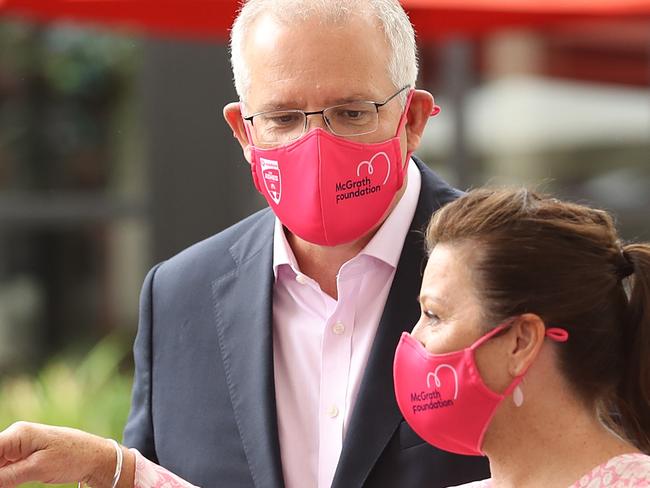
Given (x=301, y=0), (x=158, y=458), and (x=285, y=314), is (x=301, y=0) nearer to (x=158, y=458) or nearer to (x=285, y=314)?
(x=285, y=314)

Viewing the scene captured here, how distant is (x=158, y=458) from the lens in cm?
276

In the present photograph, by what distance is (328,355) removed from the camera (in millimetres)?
2623

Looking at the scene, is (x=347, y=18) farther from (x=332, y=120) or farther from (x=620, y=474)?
(x=620, y=474)

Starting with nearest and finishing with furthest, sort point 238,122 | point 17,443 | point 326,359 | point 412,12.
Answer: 1. point 17,443
2. point 326,359
3. point 238,122
4. point 412,12

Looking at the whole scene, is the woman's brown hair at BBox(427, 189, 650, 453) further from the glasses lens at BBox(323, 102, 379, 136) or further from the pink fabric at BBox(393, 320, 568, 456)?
the glasses lens at BBox(323, 102, 379, 136)

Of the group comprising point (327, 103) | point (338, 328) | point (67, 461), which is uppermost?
point (327, 103)

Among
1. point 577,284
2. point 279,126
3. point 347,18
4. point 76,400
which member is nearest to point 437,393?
point 577,284

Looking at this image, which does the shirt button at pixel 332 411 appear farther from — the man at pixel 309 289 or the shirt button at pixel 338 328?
the shirt button at pixel 338 328

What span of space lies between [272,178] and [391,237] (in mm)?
A: 268

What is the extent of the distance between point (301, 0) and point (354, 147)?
317 mm

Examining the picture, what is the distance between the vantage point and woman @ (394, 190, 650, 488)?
2223 mm

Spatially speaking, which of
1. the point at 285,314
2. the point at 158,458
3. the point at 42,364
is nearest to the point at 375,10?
the point at 285,314

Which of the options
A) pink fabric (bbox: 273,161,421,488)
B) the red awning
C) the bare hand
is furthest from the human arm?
the red awning

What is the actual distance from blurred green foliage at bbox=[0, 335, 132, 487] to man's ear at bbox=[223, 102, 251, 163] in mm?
2145
